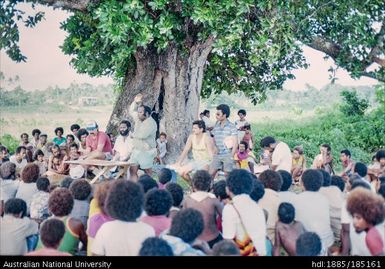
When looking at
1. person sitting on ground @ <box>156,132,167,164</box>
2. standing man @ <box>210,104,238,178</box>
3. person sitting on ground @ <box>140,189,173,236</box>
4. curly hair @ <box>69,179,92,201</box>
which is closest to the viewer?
person sitting on ground @ <box>140,189,173,236</box>

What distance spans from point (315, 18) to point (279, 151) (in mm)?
4626

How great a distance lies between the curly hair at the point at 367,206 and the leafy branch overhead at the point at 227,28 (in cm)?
632

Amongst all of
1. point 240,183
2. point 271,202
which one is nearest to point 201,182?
A: point 240,183

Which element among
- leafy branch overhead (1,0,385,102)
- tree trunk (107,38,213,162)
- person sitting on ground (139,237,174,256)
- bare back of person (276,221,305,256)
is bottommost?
bare back of person (276,221,305,256)

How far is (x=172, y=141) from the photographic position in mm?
11844

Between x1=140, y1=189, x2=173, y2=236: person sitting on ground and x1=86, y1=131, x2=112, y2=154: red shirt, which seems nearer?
x1=140, y1=189, x2=173, y2=236: person sitting on ground

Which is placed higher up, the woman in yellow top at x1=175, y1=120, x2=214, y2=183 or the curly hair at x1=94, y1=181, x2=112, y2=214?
the woman in yellow top at x1=175, y1=120, x2=214, y2=183

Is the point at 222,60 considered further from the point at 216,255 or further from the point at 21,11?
the point at 216,255

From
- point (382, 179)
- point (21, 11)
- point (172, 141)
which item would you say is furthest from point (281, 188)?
point (21, 11)

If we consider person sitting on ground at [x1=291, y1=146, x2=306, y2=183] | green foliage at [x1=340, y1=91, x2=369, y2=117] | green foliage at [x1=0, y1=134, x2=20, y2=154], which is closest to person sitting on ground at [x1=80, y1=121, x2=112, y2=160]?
person sitting on ground at [x1=291, y1=146, x2=306, y2=183]

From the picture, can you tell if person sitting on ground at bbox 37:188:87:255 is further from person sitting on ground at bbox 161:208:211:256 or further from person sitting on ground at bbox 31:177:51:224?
person sitting on ground at bbox 161:208:211:256

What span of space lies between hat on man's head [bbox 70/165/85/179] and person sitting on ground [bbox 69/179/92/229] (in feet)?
10.9

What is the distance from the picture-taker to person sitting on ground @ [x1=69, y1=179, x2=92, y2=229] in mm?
5258

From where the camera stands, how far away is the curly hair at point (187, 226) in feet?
12.6
